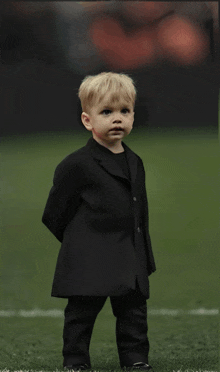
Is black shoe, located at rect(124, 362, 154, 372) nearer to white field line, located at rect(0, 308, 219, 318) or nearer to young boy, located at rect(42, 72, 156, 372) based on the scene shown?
young boy, located at rect(42, 72, 156, 372)

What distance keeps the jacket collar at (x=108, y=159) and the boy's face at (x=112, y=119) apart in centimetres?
5

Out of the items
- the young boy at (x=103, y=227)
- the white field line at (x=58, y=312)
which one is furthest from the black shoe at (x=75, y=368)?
the white field line at (x=58, y=312)

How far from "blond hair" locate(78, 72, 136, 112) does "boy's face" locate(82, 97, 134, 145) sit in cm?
3

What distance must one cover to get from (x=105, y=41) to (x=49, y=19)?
1.63 meters

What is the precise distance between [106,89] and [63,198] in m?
0.57

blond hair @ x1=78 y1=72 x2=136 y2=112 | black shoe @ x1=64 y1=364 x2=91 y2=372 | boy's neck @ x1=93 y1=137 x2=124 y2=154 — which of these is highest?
blond hair @ x1=78 y1=72 x2=136 y2=112

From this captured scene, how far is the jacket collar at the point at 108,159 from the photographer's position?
152 inches

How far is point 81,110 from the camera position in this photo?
159 inches

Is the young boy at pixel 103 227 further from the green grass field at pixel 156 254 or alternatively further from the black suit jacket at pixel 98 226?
the green grass field at pixel 156 254

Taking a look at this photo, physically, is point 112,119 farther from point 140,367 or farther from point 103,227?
point 140,367

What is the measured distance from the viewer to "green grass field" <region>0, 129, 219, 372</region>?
4.56 metres

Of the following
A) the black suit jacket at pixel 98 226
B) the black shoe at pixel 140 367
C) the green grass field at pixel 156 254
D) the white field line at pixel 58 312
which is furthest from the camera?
the white field line at pixel 58 312

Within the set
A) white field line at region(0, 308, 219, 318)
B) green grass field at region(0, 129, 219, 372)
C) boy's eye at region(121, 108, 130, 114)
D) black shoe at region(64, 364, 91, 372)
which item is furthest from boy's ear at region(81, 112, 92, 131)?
white field line at region(0, 308, 219, 318)

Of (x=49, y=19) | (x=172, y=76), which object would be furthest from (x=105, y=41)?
(x=49, y=19)
